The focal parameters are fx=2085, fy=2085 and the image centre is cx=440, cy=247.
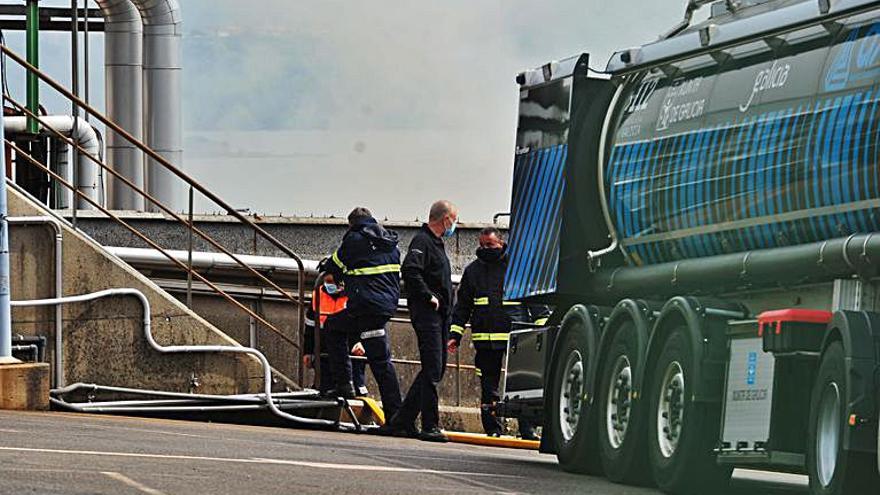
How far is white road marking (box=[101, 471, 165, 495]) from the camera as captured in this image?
9.26 metres

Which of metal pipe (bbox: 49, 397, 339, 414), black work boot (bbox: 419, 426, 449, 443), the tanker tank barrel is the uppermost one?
the tanker tank barrel

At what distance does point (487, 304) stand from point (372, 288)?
1013mm

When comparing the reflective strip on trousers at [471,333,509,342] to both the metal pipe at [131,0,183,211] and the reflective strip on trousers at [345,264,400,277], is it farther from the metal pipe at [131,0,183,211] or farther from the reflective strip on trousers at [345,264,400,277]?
the metal pipe at [131,0,183,211]

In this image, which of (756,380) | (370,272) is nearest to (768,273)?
(756,380)

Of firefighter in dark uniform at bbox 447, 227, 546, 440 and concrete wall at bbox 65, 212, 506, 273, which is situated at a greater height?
concrete wall at bbox 65, 212, 506, 273

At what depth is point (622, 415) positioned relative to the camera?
40.7 feet

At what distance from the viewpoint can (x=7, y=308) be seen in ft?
53.8

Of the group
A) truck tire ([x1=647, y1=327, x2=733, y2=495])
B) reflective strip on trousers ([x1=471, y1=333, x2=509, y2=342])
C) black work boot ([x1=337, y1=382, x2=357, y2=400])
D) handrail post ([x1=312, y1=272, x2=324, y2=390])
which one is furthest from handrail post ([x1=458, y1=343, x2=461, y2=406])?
truck tire ([x1=647, y1=327, x2=733, y2=495])

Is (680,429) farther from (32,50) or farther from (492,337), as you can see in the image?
(32,50)

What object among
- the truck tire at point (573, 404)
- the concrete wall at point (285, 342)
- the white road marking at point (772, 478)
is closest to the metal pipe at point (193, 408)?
the concrete wall at point (285, 342)

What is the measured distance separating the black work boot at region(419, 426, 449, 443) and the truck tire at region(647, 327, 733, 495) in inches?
192

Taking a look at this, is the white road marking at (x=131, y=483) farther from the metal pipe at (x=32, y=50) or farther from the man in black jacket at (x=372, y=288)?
the metal pipe at (x=32, y=50)

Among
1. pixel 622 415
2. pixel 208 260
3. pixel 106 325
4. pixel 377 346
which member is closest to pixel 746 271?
pixel 622 415

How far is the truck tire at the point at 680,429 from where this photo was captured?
36.3 feet
